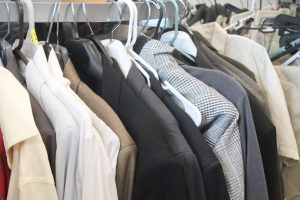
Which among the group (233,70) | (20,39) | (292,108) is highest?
(20,39)

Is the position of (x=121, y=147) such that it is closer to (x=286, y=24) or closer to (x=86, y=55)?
(x=86, y=55)

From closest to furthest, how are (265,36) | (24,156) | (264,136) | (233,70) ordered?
(24,156) → (264,136) → (233,70) → (265,36)

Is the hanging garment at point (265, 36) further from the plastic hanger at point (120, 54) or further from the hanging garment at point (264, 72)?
the plastic hanger at point (120, 54)

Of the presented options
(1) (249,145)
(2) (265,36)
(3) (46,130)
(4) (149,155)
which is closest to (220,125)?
(1) (249,145)

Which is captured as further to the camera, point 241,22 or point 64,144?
point 241,22

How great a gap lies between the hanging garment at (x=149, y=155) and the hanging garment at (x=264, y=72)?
316 millimetres

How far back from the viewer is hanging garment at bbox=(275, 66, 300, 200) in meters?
0.83

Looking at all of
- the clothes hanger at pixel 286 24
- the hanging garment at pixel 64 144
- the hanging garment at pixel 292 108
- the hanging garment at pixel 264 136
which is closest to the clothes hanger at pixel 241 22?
the clothes hanger at pixel 286 24

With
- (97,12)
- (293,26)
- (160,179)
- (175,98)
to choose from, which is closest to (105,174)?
(160,179)

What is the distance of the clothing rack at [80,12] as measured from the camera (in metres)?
0.65

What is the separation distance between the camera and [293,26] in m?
1.06

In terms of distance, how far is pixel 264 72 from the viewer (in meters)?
0.83

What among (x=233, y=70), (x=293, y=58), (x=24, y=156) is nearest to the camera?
(x=24, y=156)

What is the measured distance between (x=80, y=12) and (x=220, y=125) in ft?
1.12
